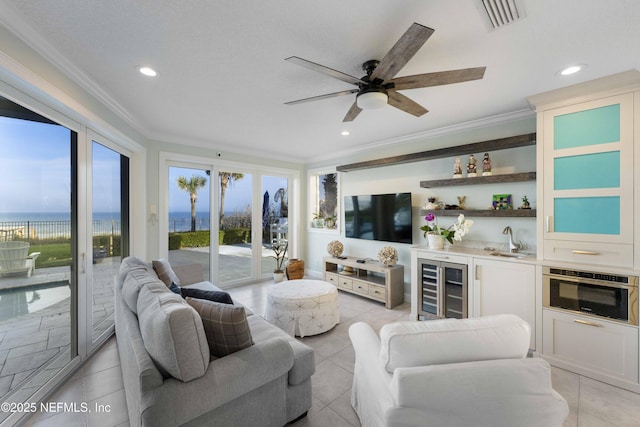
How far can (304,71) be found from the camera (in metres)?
2.18

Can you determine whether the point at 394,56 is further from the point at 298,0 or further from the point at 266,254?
the point at 266,254

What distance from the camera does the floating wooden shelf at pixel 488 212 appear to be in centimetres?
288

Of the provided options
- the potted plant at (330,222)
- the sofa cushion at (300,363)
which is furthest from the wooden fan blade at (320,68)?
the potted plant at (330,222)

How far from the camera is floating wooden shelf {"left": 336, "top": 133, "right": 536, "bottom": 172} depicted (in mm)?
2895

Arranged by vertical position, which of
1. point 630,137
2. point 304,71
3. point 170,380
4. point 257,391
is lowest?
point 257,391

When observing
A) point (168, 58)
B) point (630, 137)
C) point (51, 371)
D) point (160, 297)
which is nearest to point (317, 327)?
point (160, 297)

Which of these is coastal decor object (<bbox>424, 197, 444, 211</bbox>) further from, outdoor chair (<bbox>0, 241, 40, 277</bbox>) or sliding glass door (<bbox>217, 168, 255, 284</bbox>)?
outdoor chair (<bbox>0, 241, 40, 277</bbox>)

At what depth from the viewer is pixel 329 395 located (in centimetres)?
204

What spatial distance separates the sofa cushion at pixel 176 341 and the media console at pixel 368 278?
298cm

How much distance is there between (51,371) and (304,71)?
10.5ft

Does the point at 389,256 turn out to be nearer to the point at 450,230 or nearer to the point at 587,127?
the point at 450,230

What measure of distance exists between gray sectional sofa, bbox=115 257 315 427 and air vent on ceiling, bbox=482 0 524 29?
89.8 inches

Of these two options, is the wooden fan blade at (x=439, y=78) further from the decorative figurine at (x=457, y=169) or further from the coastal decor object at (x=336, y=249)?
the coastal decor object at (x=336, y=249)

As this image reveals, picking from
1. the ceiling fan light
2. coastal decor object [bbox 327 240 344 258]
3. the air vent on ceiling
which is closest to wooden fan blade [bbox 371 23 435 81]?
the ceiling fan light
